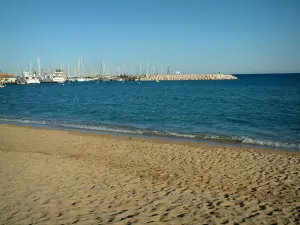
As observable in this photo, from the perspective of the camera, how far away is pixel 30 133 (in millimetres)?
18141

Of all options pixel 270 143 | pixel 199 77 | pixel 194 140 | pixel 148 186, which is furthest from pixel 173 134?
pixel 199 77

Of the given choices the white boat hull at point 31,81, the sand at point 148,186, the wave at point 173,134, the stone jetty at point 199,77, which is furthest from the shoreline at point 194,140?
the stone jetty at point 199,77

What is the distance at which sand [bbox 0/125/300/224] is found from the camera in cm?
607

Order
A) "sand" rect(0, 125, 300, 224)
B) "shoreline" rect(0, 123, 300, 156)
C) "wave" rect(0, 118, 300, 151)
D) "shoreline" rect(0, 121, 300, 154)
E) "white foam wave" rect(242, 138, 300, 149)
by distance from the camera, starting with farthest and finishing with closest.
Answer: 1. "wave" rect(0, 118, 300, 151)
2. "white foam wave" rect(242, 138, 300, 149)
3. "shoreline" rect(0, 121, 300, 154)
4. "shoreline" rect(0, 123, 300, 156)
5. "sand" rect(0, 125, 300, 224)

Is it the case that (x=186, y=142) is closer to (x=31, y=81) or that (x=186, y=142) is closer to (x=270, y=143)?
(x=270, y=143)

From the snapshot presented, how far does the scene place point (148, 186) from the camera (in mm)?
8016

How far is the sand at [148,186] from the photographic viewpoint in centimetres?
607

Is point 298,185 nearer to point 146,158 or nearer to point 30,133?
point 146,158

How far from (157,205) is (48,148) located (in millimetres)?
8803

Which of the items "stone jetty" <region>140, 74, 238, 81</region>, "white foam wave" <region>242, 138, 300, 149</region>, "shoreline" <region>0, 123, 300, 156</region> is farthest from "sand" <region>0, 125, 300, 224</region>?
"stone jetty" <region>140, 74, 238, 81</region>

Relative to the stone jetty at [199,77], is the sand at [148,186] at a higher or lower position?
lower

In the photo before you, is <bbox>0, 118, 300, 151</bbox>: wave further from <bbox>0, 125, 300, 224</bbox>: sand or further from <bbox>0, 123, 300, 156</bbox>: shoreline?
<bbox>0, 125, 300, 224</bbox>: sand

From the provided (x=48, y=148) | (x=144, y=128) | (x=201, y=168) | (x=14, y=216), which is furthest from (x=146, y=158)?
(x=144, y=128)

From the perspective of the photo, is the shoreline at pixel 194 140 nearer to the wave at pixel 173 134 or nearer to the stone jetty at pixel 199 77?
the wave at pixel 173 134
